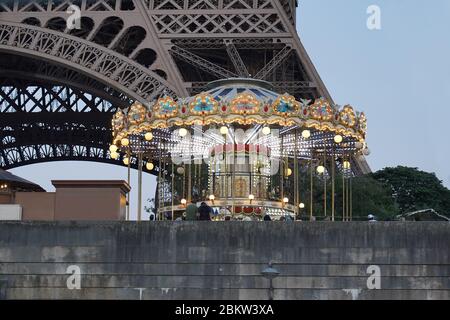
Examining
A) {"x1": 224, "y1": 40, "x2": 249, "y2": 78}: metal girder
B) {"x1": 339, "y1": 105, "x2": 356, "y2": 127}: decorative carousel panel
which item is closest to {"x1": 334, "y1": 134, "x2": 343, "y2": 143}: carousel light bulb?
{"x1": 339, "y1": 105, "x2": 356, "y2": 127}: decorative carousel panel

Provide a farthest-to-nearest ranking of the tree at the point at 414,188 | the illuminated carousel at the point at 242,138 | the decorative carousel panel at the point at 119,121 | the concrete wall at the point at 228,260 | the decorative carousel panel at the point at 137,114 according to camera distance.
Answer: the tree at the point at 414,188 → the decorative carousel panel at the point at 119,121 → the decorative carousel panel at the point at 137,114 → the illuminated carousel at the point at 242,138 → the concrete wall at the point at 228,260

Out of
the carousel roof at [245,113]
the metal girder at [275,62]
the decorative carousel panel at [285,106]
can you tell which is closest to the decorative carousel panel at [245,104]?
the carousel roof at [245,113]

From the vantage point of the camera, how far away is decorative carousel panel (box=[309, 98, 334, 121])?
32.9 meters

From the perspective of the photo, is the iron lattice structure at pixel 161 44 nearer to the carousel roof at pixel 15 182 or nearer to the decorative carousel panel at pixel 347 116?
the carousel roof at pixel 15 182

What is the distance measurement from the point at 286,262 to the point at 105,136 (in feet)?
153

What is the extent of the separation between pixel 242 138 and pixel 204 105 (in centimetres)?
404

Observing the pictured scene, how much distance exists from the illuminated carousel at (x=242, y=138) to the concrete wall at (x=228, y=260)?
21.2 feet

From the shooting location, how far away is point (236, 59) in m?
51.8

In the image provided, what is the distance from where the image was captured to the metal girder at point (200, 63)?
51.2m

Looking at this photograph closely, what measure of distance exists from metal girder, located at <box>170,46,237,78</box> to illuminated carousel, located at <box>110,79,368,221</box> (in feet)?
41.7

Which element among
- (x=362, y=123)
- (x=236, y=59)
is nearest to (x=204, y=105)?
(x=362, y=123)

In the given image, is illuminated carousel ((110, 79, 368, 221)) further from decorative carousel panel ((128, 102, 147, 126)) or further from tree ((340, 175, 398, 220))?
tree ((340, 175, 398, 220))

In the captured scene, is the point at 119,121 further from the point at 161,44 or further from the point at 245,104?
the point at 161,44
